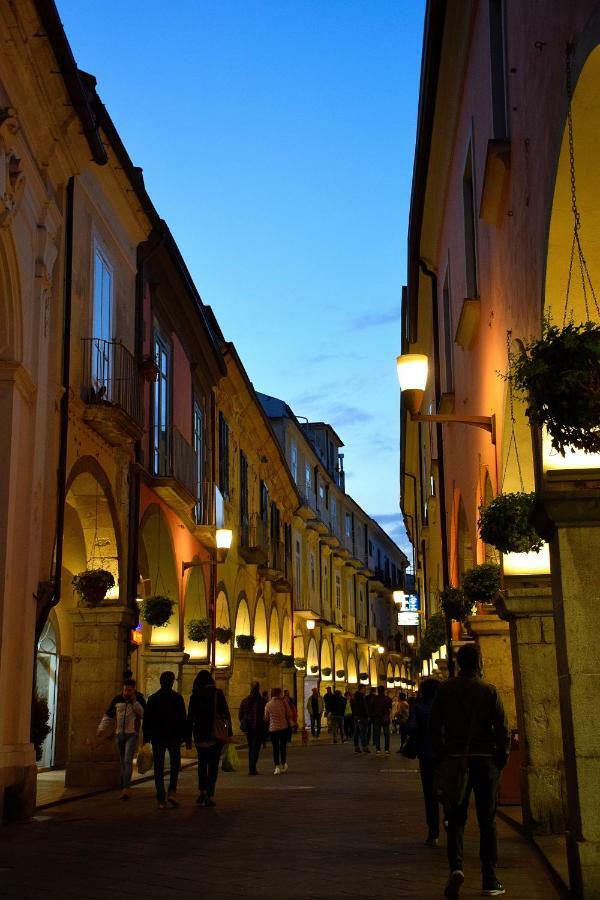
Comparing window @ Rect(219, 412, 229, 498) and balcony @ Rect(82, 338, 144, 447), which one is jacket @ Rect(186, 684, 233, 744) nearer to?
balcony @ Rect(82, 338, 144, 447)

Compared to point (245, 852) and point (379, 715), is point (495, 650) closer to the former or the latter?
point (245, 852)

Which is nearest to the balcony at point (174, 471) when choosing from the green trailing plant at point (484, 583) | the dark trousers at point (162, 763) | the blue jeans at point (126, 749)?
the blue jeans at point (126, 749)

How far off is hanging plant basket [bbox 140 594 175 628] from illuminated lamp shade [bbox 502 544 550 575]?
944 centimetres

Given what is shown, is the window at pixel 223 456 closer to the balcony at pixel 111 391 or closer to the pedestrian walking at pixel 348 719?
the balcony at pixel 111 391

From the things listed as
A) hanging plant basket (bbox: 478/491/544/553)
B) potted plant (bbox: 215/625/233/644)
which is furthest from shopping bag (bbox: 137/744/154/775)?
potted plant (bbox: 215/625/233/644)

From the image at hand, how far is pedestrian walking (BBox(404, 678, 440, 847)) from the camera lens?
995 cm

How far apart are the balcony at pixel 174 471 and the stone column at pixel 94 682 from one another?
12.9 ft

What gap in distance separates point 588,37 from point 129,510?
14215 mm

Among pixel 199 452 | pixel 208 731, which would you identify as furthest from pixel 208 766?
pixel 199 452

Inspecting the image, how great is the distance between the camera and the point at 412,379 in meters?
11.4

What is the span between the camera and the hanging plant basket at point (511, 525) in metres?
9.72

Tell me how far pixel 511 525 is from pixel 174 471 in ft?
43.2

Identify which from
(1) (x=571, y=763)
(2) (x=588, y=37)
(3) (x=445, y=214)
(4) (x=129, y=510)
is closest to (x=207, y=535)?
(4) (x=129, y=510)

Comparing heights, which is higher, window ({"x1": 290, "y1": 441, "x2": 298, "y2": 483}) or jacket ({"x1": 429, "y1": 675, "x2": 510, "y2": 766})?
window ({"x1": 290, "y1": 441, "x2": 298, "y2": 483})
